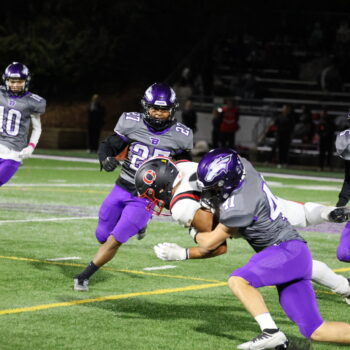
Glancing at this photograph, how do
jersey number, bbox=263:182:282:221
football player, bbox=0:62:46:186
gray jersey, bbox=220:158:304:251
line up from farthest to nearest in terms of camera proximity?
football player, bbox=0:62:46:186 → jersey number, bbox=263:182:282:221 → gray jersey, bbox=220:158:304:251

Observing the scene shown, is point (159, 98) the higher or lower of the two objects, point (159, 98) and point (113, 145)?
the higher

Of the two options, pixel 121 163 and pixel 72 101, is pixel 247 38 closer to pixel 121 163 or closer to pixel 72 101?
pixel 72 101

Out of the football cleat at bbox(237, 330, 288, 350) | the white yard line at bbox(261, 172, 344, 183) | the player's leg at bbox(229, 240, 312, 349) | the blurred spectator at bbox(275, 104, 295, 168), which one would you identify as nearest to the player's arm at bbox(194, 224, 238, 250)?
the player's leg at bbox(229, 240, 312, 349)

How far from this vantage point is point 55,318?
7.09m

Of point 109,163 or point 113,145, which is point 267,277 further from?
point 113,145

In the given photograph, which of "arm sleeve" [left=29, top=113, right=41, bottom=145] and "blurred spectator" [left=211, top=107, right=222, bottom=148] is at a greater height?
"arm sleeve" [left=29, top=113, right=41, bottom=145]

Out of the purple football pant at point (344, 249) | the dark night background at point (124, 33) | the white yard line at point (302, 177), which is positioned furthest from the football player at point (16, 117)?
the dark night background at point (124, 33)

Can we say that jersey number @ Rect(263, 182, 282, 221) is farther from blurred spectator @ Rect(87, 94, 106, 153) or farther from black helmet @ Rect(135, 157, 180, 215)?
blurred spectator @ Rect(87, 94, 106, 153)

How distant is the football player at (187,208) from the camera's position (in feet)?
19.3

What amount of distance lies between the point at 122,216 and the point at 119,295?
66 centimetres

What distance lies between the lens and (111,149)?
836 centimetres

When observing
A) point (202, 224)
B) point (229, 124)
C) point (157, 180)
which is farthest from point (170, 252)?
point (229, 124)

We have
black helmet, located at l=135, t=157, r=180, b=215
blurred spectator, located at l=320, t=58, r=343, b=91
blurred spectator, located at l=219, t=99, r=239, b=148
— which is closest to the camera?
black helmet, located at l=135, t=157, r=180, b=215

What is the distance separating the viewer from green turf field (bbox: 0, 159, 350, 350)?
6590 mm
